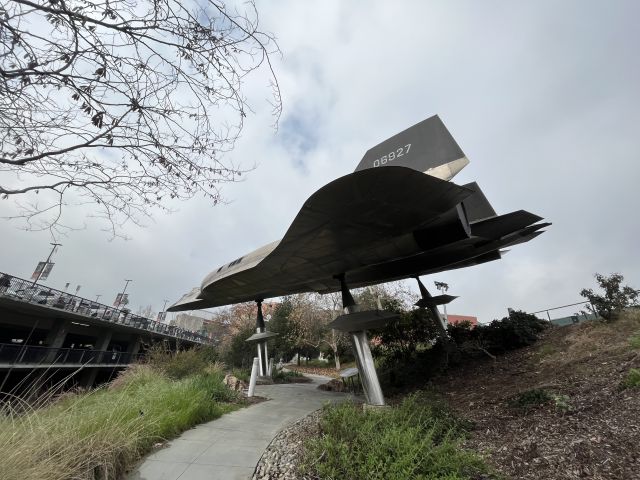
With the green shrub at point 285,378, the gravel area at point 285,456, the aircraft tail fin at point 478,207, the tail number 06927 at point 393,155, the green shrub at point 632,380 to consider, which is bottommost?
the gravel area at point 285,456

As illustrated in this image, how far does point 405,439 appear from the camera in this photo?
4207mm

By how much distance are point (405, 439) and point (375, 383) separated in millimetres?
4185

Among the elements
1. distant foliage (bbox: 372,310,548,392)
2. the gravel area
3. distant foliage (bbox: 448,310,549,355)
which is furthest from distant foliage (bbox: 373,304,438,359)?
the gravel area

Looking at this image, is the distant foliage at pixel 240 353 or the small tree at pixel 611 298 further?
the distant foliage at pixel 240 353

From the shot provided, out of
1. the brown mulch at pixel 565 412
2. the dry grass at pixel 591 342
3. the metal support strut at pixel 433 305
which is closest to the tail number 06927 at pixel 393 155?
the metal support strut at pixel 433 305

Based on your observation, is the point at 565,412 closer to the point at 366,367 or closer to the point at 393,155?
the point at 366,367

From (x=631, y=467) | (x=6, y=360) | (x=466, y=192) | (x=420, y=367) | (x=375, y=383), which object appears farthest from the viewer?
(x=6, y=360)

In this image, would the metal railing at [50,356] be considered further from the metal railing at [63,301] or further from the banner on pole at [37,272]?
the banner on pole at [37,272]

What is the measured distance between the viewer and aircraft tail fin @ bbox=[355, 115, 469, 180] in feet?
24.4

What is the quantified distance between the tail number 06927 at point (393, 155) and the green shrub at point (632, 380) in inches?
267

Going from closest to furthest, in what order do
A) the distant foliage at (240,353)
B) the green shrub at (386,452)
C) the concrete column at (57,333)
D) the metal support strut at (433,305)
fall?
the green shrub at (386,452), the metal support strut at (433,305), the concrete column at (57,333), the distant foliage at (240,353)

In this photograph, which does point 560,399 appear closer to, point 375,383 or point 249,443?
point 375,383

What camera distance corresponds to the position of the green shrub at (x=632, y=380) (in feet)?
17.0

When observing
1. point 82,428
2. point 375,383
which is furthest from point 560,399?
point 82,428
